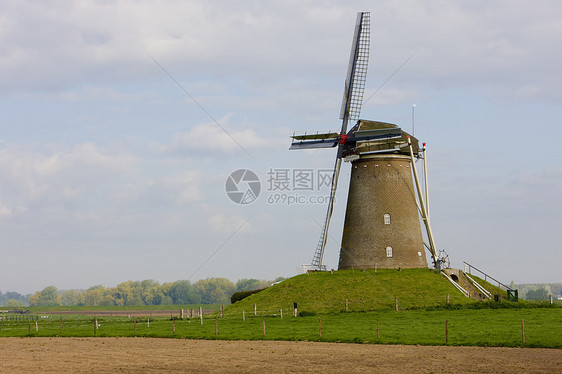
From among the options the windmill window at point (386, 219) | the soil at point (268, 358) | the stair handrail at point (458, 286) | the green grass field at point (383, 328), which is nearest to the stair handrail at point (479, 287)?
the stair handrail at point (458, 286)

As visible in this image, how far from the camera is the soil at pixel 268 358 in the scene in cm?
2566

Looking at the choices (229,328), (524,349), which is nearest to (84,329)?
(229,328)

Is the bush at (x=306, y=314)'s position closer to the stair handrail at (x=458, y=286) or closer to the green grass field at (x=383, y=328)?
the green grass field at (x=383, y=328)

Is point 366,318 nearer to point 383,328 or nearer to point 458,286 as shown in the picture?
point 383,328

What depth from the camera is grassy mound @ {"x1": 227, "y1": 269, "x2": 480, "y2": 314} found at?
163 feet

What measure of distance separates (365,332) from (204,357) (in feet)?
38.0

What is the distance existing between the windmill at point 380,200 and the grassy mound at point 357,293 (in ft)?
4.98

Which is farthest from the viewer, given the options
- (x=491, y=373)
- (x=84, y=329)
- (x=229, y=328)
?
(x=84, y=329)

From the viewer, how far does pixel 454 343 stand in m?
32.7

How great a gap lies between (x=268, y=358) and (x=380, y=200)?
95.5 feet

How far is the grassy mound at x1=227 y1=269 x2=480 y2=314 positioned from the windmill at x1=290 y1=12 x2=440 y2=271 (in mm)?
1518

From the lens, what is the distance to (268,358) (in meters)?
28.8

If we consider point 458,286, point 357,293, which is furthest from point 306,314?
point 458,286

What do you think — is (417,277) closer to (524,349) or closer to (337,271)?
(337,271)
